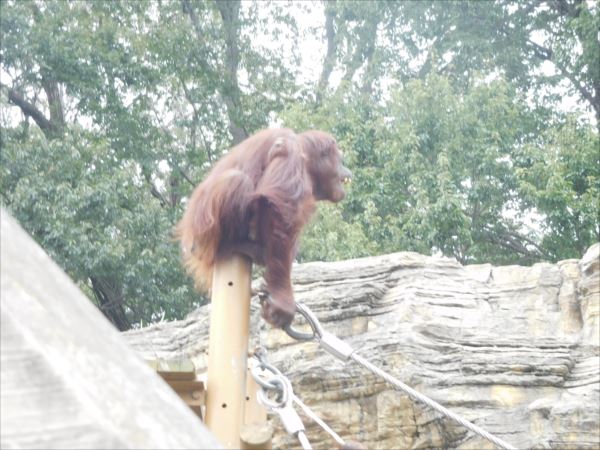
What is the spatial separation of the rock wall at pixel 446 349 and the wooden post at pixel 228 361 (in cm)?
454

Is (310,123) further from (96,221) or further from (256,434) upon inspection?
(256,434)

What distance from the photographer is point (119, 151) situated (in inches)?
554

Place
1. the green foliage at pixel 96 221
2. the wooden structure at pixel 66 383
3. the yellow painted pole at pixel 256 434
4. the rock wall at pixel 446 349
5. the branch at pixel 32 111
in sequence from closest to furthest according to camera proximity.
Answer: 1. the wooden structure at pixel 66 383
2. the yellow painted pole at pixel 256 434
3. the rock wall at pixel 446 349
4. the green foliage at pixel 96 221
5. the branch at pixel 32 111

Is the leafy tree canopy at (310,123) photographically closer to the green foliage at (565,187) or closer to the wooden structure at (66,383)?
the green foliage at (565,187)

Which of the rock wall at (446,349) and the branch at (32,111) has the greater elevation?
the branch at (32,111)

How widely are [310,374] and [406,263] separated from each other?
139cm

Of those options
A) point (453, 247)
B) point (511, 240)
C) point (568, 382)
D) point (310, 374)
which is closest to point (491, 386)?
point (568, 382)

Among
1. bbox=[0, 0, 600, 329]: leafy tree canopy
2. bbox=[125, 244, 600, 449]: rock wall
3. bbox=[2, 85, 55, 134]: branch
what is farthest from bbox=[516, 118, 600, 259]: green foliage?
bbox=[2, 85, 55, 134]: branch

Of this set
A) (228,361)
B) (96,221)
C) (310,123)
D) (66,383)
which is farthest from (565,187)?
(66,383)

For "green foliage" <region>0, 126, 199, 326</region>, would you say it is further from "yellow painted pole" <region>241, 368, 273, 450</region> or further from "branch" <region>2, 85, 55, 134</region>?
"yellow painted pole" <region>241, 368, 273, 450</region>

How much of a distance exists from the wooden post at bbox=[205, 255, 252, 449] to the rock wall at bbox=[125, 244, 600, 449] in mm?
4538

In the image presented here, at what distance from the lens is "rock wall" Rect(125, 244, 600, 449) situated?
7328 millimetres

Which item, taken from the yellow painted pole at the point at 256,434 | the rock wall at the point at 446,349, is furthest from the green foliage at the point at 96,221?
the yellow painted pole at the point at 256,434

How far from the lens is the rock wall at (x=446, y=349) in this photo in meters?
7.33
